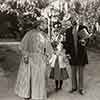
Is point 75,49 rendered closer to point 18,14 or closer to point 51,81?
point 51,81

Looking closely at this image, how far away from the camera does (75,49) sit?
531 cm

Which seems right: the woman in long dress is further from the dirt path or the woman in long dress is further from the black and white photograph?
the dirt path

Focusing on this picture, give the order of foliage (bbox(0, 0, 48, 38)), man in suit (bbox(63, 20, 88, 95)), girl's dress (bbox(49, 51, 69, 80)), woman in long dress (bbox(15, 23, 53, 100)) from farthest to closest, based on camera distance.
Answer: foliage (bbox(0, 0, 48, 38)) → girl's dress (bbox(49, 51, 69, 80)) → man in suit (bbox(63, 20, 88, 95)) → woman in long dress (bbox(15, 23, 53, 100))

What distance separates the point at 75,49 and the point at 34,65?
0.82 metres

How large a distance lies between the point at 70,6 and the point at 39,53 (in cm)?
150

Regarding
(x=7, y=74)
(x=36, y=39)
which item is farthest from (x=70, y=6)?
(x=7, y=74)

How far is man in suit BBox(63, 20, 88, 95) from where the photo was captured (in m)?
5.26

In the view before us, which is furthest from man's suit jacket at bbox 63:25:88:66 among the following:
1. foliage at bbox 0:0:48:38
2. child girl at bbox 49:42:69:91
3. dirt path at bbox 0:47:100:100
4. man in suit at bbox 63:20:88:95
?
foliage at bbox 0:0:48:38

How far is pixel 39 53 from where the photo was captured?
4.90 metres

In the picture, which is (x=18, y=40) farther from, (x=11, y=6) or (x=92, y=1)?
(x=92, y=1)

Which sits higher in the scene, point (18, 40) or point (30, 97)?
point (18, 40)

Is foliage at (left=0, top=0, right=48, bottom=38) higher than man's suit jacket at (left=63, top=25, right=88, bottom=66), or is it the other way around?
foliage at (left=0, top=0, right=48, bottom=38)

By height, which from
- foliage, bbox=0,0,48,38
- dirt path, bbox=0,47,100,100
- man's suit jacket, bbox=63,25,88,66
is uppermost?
foliage, bbox=0,0,48,38

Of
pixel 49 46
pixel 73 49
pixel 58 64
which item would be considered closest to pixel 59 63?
pixel 58 64
